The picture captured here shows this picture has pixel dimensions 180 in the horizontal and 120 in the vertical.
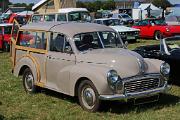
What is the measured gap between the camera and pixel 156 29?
25.2 metres

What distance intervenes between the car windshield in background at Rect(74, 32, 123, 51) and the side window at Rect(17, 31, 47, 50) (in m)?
0.99

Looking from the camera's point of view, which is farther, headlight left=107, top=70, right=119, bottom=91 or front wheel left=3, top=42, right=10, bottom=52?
front wheel left=3, top=42, right=10, bottom=52

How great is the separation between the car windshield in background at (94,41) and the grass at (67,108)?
122cm

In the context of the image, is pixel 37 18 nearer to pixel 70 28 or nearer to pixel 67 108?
pixel 70 28

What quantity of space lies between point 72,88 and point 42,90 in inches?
79.9

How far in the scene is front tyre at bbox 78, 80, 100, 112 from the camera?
7660 mm

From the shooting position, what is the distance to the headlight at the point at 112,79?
741 centimetres

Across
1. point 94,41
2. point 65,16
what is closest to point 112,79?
point 94,41

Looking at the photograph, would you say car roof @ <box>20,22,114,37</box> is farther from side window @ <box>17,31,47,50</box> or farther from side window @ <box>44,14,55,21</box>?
side window @ <box>44,14,55,21</box>

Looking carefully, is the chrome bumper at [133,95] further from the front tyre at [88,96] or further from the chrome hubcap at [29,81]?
the chrome hubcap at [29,81]

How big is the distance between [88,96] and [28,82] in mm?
2511

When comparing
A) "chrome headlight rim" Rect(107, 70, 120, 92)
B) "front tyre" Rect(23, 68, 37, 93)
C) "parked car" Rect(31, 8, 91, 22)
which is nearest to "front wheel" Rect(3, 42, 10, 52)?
"parked car" Rect(31, 8, 91, 22)

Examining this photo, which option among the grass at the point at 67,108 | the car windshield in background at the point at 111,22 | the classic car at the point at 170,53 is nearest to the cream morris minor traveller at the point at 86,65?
the grass at the point at 67,108

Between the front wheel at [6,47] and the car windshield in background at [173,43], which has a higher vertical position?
the car windshield in background at [173,43]
